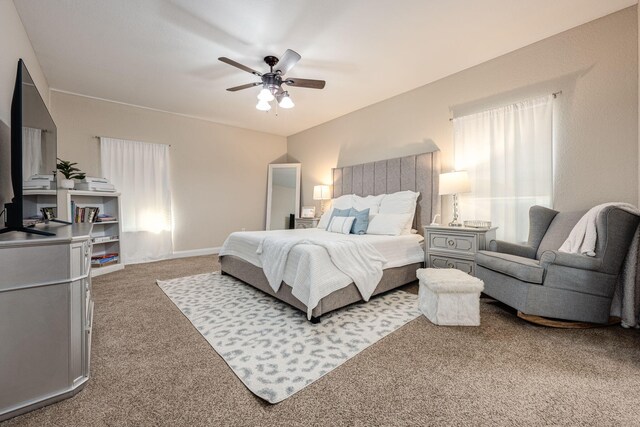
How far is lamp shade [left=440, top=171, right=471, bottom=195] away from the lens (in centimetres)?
299

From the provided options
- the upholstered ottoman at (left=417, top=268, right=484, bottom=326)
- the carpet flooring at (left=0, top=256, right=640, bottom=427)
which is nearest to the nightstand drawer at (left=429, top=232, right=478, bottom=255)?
the upholstered ottoman at (left=417, top=268, right=484, bottom=326)

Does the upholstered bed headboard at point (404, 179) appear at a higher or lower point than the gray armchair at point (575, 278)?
higher

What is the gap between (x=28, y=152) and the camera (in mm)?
1744

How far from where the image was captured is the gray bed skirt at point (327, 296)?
2.23 meters

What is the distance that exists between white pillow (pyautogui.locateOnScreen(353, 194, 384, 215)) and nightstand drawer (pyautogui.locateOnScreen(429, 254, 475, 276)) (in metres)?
1.05

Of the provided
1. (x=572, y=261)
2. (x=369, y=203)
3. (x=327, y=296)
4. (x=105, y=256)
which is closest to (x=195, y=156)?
(x=105, y=256)

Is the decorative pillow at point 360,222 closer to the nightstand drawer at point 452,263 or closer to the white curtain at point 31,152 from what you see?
the nightstand drawer at point 452,263

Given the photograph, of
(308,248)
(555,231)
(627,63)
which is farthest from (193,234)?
(627,63)

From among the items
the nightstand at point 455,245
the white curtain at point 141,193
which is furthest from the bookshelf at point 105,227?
the nightstand at point 455,245

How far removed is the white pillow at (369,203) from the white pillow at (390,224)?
1.02ft

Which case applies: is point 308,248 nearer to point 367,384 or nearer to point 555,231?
point 367,384

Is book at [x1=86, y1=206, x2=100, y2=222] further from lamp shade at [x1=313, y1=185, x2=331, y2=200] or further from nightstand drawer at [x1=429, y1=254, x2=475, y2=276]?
nightstand drawer at [x1=429, y1=254, x2=475, y2=276]

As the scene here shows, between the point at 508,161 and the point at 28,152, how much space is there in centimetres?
428

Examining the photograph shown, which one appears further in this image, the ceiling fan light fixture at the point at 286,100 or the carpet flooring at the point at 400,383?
the ceiling fan light fixture at the point at 286,100
